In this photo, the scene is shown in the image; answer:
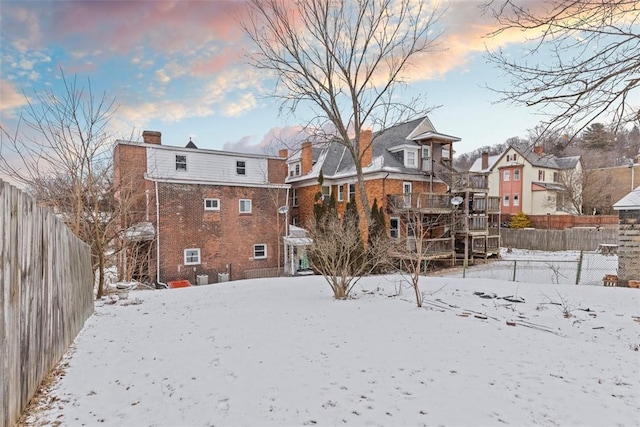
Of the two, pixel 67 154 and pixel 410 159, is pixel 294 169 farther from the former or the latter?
pixel 67 154

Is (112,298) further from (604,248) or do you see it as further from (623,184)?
(623,184)

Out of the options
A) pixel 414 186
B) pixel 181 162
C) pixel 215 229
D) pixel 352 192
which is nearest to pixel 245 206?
pixel 215 229

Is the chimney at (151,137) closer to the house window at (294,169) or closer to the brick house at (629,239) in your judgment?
the house window at (294,169)

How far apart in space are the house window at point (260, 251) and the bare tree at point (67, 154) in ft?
35.9

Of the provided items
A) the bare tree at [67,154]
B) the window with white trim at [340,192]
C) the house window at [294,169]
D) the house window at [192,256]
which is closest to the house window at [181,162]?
the house window at [192,256]

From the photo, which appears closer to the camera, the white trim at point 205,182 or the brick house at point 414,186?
the white trim at point 205,182

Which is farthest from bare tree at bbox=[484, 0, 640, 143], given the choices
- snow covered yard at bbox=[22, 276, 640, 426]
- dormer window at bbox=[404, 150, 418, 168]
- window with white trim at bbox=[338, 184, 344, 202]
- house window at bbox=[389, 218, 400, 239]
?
Answer: window with white trim at bbox=[338, 184, 344, 202]

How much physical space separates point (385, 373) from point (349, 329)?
1.85 m

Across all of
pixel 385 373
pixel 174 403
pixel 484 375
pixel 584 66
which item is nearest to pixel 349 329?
pixel 385 373

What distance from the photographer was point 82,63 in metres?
8.44

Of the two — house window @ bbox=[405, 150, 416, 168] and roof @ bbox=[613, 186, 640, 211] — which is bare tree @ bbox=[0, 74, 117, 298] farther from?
house window @ bbox=[405, 150, 416, 168]

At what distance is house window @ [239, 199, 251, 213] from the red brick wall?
0.24 metres

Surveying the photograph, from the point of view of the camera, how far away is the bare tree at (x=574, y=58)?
422cm

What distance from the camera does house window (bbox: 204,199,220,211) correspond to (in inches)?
738
